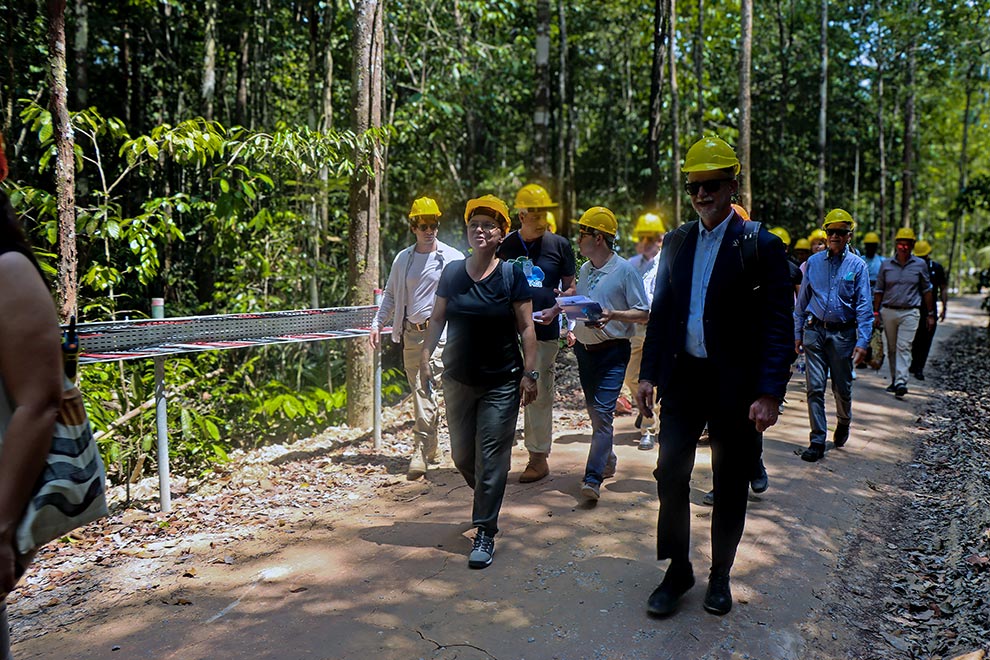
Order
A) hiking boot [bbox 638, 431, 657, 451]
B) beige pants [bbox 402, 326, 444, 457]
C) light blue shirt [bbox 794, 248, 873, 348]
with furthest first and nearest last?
1. hiking boot [bbox 638, 431, 657, 451]
2. light blue shirt [bbox 794, 248, 873, 348]
3. beige pants [bbox 402, 326, 444, 457]

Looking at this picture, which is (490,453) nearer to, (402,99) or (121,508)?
(121,508)

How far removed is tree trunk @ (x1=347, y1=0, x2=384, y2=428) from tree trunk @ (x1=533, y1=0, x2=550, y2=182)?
12.0 ft

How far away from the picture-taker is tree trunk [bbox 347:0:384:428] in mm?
8163

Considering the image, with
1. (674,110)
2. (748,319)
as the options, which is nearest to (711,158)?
(748,319)

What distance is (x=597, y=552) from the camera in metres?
4.90

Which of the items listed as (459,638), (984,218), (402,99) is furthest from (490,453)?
(984,218)

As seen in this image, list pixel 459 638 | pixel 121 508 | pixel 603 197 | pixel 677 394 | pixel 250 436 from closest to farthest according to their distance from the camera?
pixel 459 638 → pixel 677 394 → pixel 121 508 → pixel 250 436 → pixel 603 197

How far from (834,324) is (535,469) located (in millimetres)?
3245

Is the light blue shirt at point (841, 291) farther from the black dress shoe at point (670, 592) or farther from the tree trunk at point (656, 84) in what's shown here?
the tree trunk at point (656, 84)

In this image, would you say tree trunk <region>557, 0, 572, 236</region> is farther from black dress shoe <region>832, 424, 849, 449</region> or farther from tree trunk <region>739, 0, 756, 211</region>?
black dress shoe <region>832, 424, 849, 449</region>

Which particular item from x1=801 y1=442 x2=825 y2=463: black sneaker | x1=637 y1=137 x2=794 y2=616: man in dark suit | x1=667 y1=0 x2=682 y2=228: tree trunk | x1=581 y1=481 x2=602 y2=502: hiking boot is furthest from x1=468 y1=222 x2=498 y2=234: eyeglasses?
x1=667 y1=0 x2=682 y2=228: tree trunk

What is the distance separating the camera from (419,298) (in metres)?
6.61

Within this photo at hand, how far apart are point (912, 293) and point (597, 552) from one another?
825 cm

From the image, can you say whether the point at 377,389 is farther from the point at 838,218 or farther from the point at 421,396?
the point at 838,218
